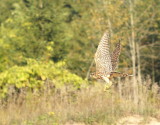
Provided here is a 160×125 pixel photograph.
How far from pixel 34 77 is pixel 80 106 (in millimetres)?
2711

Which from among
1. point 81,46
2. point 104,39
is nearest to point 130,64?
point 81,46

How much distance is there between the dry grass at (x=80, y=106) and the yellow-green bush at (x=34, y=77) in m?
1.01

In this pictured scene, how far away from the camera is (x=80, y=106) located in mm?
7727

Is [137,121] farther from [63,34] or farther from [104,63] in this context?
[63,34]

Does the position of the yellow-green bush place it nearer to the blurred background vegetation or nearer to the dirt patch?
the blurred background vegetation

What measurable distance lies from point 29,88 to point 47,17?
336 centimetres

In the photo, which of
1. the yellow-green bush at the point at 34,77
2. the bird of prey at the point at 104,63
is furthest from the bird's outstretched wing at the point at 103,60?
the yellow-green bush at the point at 34,77

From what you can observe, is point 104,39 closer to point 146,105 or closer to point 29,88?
point 146,105

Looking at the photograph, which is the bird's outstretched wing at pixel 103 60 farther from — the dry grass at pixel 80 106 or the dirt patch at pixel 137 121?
the dirt patch at pixel 137 121

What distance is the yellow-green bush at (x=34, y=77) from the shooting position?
9.51 metres

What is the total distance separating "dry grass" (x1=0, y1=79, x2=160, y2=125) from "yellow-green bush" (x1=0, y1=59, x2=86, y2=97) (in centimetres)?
101

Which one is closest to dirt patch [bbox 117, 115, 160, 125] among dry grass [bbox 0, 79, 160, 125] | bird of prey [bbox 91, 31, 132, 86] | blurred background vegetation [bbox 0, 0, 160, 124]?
dry grass [bbox 0, 79, 160, 125]

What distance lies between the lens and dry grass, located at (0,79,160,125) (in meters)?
6.98

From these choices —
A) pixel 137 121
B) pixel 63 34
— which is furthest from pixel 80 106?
pixel 63 34
